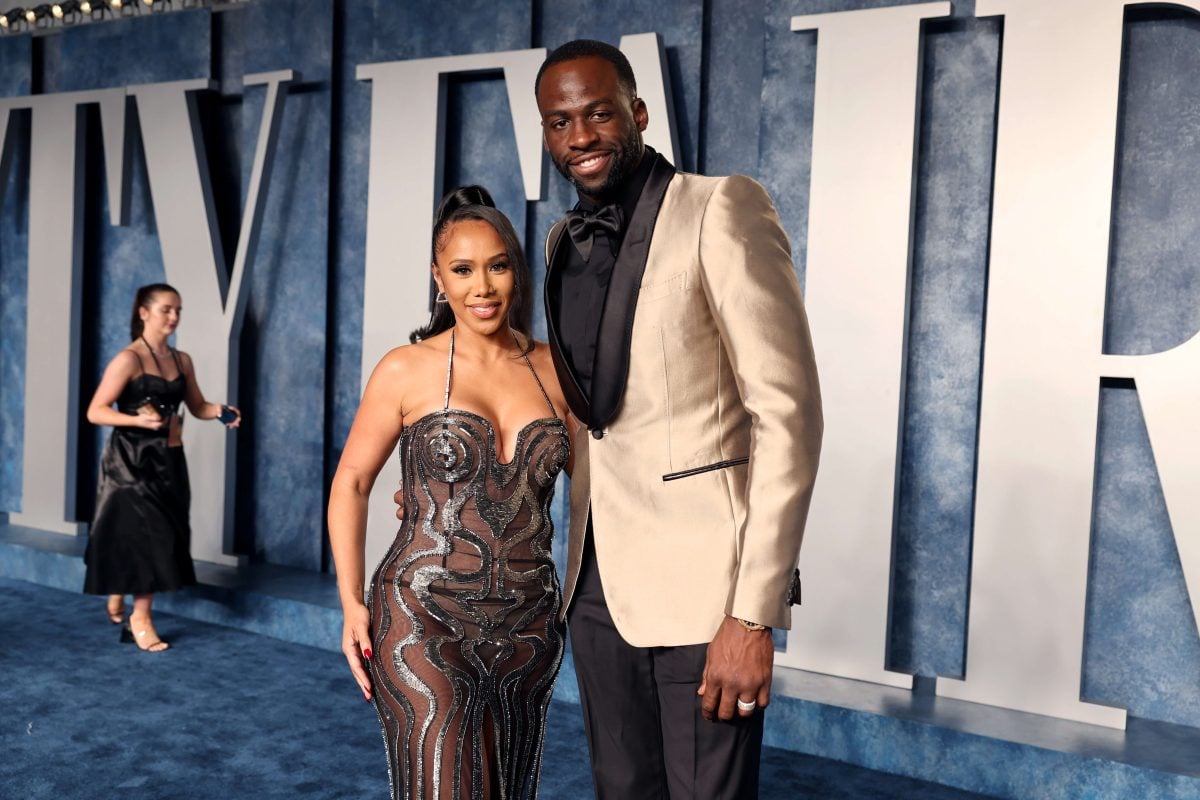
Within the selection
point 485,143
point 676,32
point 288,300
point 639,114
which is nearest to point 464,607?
point 639,114

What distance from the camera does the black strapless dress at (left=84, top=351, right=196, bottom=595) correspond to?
17.4 feet

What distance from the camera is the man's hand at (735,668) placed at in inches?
65.4

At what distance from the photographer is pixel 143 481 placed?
5.34m

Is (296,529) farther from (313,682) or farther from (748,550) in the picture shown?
(748,550)

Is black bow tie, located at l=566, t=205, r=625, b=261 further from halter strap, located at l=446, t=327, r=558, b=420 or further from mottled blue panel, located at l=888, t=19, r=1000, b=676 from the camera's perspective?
mottled blue panel, located at l=888, t=19, r=1000, b=676

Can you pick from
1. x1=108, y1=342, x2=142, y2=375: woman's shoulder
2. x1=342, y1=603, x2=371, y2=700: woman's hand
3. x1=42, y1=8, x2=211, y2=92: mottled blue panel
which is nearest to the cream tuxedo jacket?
x1=342, y1=603, x2=371, y2=700: woman's hand

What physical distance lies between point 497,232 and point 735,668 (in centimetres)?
105

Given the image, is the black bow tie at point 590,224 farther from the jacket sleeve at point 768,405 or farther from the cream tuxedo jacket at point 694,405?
the jacket sleeve at point 768,405

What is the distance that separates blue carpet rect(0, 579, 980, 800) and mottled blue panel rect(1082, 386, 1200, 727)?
0.85 m

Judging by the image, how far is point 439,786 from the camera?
2248 mm

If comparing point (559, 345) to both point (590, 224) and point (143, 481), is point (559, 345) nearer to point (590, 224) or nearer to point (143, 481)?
point (590, 224)

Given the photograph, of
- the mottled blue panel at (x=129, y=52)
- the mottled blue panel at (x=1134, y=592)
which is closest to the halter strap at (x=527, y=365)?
the mottled blue panel at (x=1134, y=592)

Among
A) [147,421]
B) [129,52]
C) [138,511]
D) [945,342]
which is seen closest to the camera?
[945,342]

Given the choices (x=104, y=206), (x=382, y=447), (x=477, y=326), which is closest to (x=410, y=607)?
(x=382, y=447)
